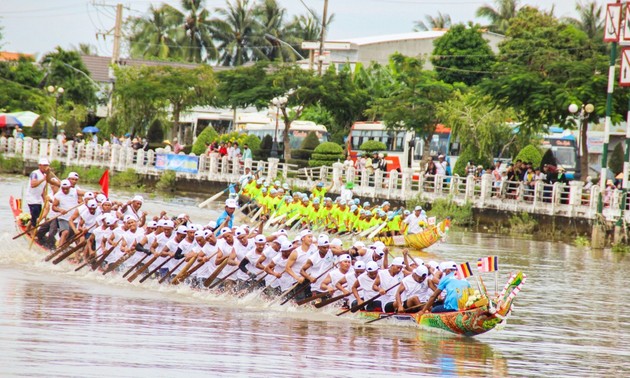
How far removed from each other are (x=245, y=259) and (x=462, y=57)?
41560 mm

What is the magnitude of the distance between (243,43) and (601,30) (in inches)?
1206

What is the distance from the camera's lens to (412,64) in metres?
48.4

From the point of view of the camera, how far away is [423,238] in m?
26.2

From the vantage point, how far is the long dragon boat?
13500 mm

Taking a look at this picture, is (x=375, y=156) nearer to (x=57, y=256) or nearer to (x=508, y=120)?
(x=508, y=120)

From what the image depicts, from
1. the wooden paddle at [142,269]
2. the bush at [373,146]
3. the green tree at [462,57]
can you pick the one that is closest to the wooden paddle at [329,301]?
the wooden paddle at [142,269]

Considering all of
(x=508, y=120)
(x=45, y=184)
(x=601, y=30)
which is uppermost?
(x=601, y=30)

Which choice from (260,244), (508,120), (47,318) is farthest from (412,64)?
(47,318)

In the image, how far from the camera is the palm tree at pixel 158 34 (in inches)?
3172

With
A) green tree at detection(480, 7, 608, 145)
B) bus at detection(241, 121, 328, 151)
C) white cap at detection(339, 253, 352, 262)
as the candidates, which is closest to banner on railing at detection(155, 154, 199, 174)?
bus at detection(241, 121, 328, 151)

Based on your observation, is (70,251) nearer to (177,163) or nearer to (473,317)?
(473,317)

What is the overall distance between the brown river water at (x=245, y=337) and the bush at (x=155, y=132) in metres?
36.8

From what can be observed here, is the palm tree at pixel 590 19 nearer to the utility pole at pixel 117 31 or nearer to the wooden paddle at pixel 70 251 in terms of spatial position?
the utility pole at pixel 117 31

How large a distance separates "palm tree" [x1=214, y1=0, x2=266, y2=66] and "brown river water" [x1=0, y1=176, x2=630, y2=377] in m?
59.8
